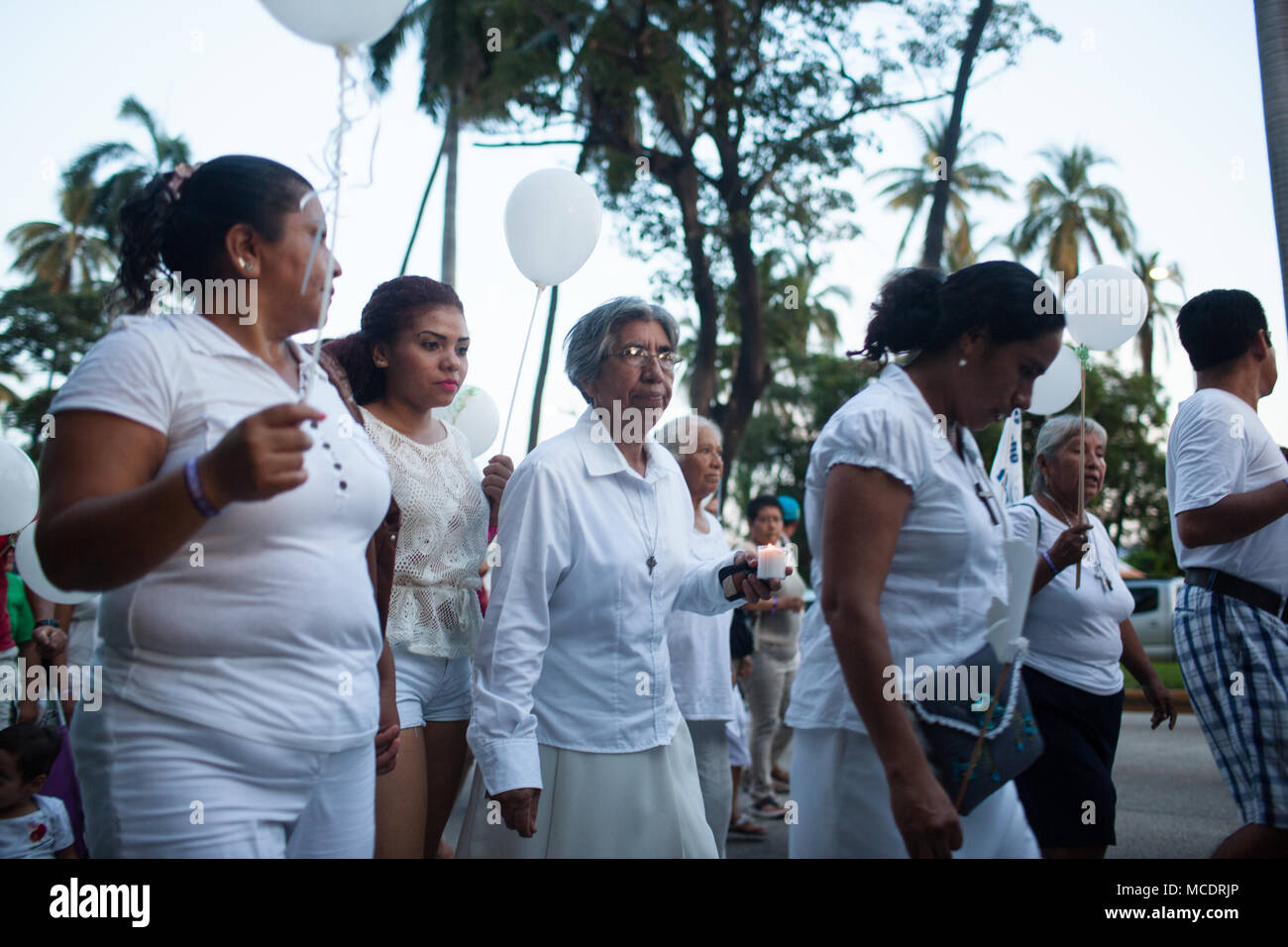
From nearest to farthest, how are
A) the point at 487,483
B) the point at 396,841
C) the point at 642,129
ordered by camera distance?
the point at 396,841
the point at 487,483
the point at 642,129

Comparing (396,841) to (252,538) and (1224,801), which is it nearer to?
(252,538)

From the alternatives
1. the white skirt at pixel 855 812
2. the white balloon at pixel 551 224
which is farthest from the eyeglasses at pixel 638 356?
the white skirt at pixel 855 812

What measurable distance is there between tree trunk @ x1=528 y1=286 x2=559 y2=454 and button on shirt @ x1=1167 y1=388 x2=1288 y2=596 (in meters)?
9.18

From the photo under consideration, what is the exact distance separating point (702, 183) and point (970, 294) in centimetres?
1059

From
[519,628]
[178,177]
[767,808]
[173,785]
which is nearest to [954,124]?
[767,808]

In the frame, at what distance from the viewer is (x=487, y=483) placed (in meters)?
3.09

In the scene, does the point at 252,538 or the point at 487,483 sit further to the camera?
the point at 487,483

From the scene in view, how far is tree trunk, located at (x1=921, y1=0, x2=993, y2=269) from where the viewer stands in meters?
10.0

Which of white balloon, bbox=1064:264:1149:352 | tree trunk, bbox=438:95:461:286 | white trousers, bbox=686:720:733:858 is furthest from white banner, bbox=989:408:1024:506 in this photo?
tree trunk, bbox=438:95:461:286

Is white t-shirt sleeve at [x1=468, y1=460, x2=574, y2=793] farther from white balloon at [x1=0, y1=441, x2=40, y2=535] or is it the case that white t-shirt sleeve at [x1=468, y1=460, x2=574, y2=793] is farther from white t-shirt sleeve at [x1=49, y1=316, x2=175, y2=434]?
white balloon at [x1=0, y1=441, x2=40, y2=535]

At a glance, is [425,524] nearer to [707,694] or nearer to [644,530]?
[644,530]

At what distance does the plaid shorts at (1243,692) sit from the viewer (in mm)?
2871

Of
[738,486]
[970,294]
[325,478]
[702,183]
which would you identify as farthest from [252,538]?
[738,486]

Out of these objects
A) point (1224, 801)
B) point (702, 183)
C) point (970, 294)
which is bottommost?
point (1224, 801)
